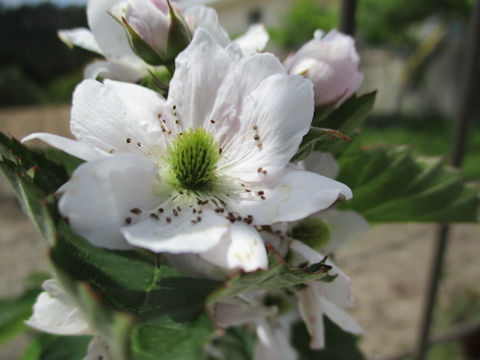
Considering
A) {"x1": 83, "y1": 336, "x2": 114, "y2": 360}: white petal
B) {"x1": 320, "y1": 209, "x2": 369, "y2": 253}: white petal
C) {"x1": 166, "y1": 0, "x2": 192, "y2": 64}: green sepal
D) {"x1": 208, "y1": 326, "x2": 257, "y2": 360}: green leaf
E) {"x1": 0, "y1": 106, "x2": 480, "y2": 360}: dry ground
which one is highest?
{"x1": 166, "y1": 0, "x2": 192, "y2": 64}: green sepal

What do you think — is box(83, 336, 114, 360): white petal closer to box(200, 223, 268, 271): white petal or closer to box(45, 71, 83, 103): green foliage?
box(200, 223, 268, 271): white petal

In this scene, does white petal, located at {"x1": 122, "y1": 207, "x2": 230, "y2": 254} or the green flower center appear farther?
the green flower center

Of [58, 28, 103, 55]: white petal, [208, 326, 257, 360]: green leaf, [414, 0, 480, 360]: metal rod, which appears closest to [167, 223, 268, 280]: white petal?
[58, 28, 103, 55]: white petal

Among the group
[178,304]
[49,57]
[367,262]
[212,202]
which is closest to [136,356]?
[178,304]

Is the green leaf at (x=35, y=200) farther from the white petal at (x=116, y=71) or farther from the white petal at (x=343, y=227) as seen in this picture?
the white petal at (x=343, y=227)

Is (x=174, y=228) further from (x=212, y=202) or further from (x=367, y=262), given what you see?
(x=367, y=262)

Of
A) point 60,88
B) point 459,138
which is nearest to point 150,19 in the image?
point 459,138

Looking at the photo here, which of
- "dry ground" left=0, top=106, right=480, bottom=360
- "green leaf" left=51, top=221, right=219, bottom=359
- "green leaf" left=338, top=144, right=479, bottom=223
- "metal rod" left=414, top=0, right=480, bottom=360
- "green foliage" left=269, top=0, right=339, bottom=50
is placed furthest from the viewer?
"green foliage" left=269, top=0, right=339, bottom=50

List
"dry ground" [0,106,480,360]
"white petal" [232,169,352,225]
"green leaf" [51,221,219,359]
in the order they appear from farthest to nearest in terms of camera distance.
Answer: "dry ground" [0,106,480,360] < "white petal" [232,169,352,225] < "green leaf" [51,221,219,359]

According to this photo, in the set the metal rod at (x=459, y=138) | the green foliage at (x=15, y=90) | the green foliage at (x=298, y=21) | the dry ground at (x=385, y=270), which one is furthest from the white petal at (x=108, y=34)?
the green foliage at (x=15, y=90)
